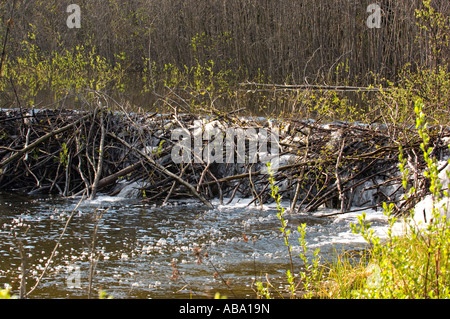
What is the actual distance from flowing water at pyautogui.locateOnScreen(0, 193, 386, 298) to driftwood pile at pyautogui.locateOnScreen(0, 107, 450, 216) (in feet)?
0.86

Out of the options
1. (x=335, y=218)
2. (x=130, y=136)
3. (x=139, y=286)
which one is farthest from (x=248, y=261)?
(x=130, y=136)

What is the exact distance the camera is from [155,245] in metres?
4.30

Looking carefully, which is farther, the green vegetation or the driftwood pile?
the green vegetation

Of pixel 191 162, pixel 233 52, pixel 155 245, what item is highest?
pixel 233 52

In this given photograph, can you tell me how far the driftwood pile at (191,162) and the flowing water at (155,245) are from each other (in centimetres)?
26

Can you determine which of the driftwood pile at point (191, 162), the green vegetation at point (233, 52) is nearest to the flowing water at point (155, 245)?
the driftwood pile at point (191, 162)

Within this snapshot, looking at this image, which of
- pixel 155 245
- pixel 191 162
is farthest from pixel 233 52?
pixel 155 245

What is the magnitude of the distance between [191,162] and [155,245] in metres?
1.92

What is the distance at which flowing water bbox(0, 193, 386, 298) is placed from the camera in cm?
336

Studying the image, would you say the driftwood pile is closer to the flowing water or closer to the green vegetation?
the flowing water

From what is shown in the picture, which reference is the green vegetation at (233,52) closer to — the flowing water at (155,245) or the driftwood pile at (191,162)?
the driftwood pile at (191,162)

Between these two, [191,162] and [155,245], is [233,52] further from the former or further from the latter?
[155,245]

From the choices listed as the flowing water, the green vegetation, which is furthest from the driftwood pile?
the green vegetation

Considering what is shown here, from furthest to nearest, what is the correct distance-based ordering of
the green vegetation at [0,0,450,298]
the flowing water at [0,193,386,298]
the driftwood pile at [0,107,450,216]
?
the green vegetation at [0,0,450,298] → the driftwood pile at [0,107,450,216] → the flowing water at [0,193,386,298]
